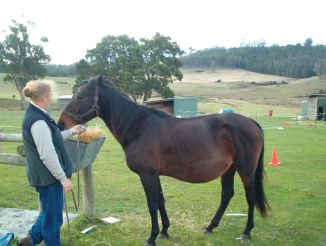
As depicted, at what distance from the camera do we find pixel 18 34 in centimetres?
5109

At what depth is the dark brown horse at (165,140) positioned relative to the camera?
4.42 meters

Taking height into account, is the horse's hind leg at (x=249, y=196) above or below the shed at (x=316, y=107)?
above

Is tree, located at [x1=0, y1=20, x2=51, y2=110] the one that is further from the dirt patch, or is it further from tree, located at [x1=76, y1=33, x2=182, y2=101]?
the dirt patch

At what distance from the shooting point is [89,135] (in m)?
4.48

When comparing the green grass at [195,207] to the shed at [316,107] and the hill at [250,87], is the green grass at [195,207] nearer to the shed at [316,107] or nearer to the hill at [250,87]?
the shed at [316,107]

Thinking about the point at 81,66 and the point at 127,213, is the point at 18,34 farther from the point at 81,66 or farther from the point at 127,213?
the point at 127,213

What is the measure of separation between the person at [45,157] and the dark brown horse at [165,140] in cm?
77

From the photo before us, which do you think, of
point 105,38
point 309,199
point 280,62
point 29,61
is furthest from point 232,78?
point 309,199

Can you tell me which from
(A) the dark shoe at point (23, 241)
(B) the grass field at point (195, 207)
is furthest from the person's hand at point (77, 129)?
(B) the grass field at point (195, 207)

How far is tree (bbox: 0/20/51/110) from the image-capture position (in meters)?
50.5

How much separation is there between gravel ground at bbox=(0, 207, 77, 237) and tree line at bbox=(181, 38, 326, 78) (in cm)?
10292

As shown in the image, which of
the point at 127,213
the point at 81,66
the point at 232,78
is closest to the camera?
the point at 127,213

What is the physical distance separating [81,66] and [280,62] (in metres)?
78.5


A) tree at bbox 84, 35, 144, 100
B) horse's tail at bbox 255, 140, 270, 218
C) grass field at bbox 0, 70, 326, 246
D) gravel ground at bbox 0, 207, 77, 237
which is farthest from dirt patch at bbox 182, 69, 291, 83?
gravel ground at bbox 0, 207, 77, 237
